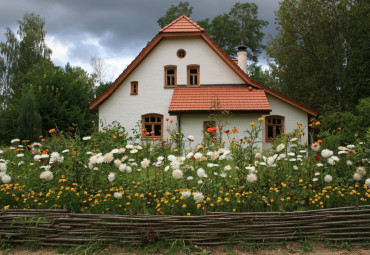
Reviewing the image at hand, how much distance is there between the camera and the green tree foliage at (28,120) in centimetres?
1730

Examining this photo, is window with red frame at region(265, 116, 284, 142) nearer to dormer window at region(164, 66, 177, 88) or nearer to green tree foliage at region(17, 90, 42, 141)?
dormer window at region(164, 66, 177, 88)

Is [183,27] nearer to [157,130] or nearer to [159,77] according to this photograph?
[159,77]

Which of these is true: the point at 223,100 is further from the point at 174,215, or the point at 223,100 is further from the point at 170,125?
the point at 174,215

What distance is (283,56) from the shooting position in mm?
22656

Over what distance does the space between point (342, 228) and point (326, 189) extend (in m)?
0.57

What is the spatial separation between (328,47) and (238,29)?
1548cm

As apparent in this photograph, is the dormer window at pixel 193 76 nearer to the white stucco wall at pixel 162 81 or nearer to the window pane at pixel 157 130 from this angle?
the white stucco wall at pixel 162 81

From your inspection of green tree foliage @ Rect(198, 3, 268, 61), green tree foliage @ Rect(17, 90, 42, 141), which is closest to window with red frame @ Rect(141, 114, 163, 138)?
green tree foliage @ Rect(17, 90, 42, 141)

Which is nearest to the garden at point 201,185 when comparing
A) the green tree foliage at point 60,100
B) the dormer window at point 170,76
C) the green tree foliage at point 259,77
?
the dormer window at point 170,76

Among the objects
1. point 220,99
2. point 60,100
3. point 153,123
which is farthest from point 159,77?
point 60,100

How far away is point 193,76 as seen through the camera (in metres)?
16.3

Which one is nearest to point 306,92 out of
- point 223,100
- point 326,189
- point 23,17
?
point 223,100

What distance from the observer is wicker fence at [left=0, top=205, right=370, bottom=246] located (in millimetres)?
3811

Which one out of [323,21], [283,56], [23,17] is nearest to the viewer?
[323,21]
